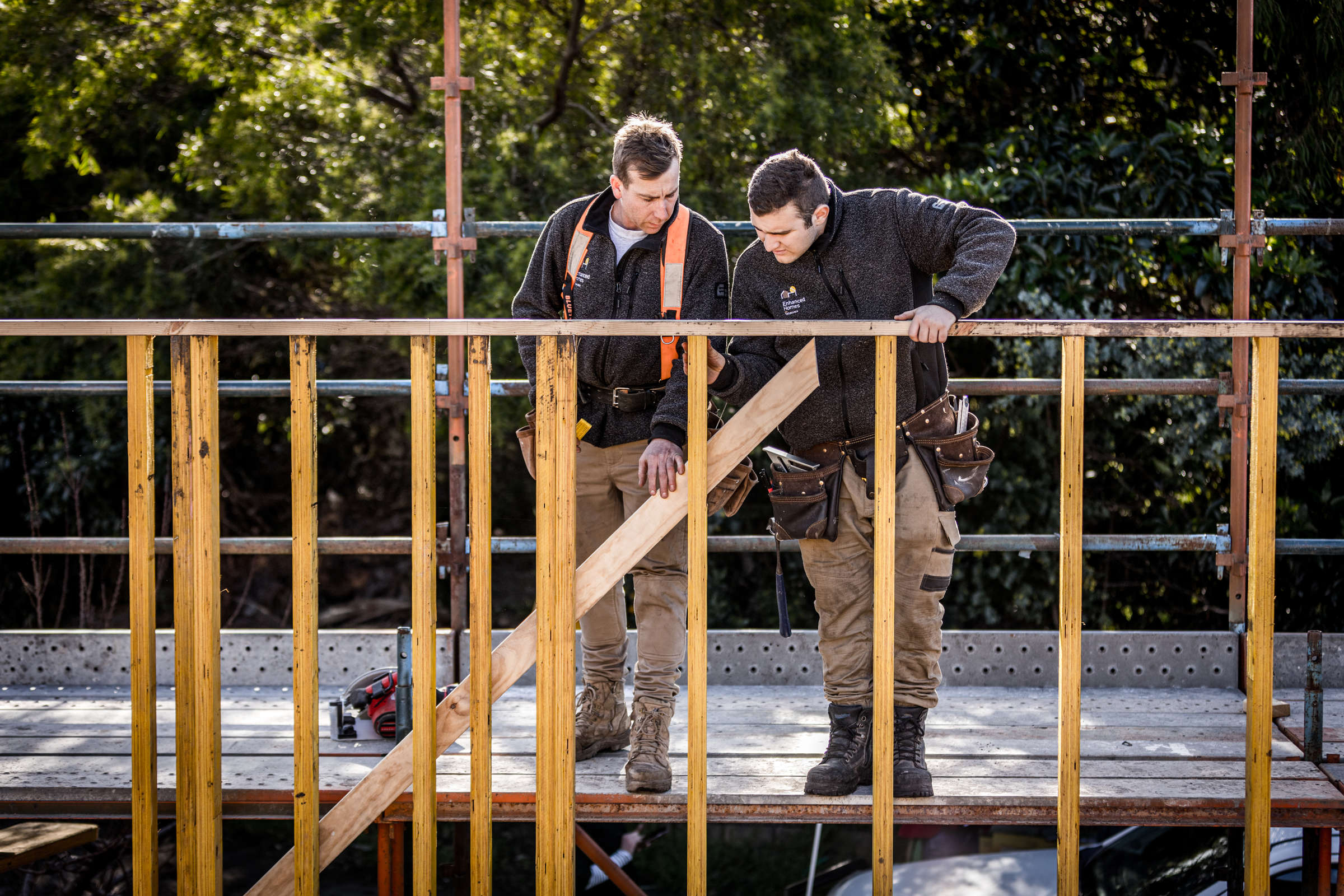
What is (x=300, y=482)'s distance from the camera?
8.33 feet

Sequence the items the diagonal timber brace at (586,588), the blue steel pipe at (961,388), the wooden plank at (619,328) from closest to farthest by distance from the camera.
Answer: the wooden plank at (619,328), the diagonal timber brace at (586,588), the blue steel pipe at (961,388)

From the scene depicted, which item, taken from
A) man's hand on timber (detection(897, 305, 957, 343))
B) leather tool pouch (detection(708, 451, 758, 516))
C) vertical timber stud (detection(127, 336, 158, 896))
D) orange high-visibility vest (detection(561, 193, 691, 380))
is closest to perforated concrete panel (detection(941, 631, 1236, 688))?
leather tool pouch (detection(708, 451, 758, 516))

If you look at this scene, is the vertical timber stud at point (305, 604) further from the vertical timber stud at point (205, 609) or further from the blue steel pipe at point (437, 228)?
the blue steel pipe at point (437, 228)

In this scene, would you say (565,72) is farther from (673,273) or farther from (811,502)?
(811,502)

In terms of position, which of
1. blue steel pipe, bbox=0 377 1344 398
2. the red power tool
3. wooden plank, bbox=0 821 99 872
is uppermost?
blue steel pipe, bbox=0 377 1344 398

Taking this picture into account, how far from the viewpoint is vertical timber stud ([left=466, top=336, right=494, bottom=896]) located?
8.38 feet

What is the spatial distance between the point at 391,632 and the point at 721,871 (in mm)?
2777

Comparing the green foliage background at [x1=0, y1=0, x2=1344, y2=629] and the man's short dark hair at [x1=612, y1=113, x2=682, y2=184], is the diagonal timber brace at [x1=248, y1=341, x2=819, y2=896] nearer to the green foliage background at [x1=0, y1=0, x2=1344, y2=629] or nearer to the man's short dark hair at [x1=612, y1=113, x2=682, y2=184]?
the man's short dark hair at [x1=612, y1=113, x2=682, y2=184]

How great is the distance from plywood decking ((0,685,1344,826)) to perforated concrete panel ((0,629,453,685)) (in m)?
0.16

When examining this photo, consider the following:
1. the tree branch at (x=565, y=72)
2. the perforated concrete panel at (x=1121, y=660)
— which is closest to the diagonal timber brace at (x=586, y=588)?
the perforated concrete panel at (x=1121, y=660)

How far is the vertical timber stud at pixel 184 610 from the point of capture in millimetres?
2576

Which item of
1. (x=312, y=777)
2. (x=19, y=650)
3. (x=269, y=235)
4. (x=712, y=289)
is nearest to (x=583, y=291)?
(x=712, y=289)

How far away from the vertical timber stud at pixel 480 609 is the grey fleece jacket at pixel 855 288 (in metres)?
0.64

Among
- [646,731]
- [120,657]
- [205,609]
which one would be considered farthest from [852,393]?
[120,657]
